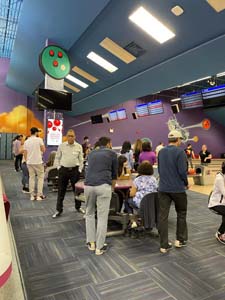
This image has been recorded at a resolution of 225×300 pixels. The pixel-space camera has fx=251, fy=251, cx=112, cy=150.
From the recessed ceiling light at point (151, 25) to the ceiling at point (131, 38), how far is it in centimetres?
9

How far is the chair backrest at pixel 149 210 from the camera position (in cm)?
291

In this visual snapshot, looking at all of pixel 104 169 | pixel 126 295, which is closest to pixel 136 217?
pixel 104 169

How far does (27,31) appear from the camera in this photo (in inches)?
250

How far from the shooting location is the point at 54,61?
5.94 m

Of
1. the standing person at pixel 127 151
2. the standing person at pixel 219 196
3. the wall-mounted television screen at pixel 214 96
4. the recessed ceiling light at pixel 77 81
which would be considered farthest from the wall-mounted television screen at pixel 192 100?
the standing person at pixel 219 196

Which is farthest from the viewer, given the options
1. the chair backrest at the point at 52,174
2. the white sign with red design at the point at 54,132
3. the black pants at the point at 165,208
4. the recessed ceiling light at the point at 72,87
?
the recessed ceiling light at the point at 72,87

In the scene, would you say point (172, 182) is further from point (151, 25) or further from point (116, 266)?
point (151, 25)

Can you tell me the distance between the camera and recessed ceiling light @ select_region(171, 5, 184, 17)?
3.65 meters

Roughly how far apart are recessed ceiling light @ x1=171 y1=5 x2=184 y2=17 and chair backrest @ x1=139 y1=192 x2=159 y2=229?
8.83ft

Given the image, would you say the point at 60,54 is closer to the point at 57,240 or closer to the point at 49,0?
the point at 49,0

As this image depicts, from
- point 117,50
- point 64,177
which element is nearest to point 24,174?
point 64,177

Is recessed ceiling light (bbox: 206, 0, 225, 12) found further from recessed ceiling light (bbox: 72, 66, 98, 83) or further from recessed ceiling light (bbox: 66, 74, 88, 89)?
recessed ceiling light (bbox: 66, 74, 88, 89)

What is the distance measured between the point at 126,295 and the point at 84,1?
14.1 feet

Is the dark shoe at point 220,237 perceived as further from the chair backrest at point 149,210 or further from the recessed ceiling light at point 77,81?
the recessed ceiling light at point 77,81
